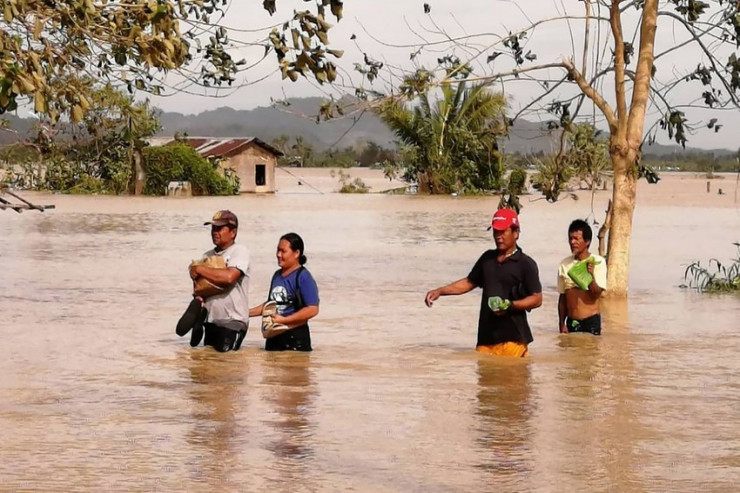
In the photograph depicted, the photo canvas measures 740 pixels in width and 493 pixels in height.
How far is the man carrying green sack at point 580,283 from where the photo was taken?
11898 mm

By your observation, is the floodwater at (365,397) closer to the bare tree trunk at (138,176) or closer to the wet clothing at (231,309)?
the wet clothing at (231,309)

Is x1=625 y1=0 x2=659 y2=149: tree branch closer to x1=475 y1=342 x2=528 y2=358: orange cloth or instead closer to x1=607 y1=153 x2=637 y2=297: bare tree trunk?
x1=607 y1=153 x2=637 y2=297: bare tree trunk

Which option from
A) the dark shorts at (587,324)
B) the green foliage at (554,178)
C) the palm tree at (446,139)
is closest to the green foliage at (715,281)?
the green foliage at (554,178)

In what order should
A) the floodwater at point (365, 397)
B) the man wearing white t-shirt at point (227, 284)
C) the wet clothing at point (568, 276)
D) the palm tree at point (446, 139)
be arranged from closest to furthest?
the floodwater at point (365, 397) → the man wearing white t-shirt at point (227, 284) → the wet clothing at point (568, 276) → the palm tree at point (446, 139)

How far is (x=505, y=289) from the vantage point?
1032cm

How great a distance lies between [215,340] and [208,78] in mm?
2145

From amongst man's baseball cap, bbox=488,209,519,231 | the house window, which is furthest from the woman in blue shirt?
the house window

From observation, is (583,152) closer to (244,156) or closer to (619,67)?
(619,67)

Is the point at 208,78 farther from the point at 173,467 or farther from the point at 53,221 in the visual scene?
the point at 53,221

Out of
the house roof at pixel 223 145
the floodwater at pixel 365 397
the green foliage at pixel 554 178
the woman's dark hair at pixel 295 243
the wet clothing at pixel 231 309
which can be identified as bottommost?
the floodwater at pixel 365 397

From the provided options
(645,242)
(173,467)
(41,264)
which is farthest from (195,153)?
(173,467)

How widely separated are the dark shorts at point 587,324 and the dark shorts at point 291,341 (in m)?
2.47

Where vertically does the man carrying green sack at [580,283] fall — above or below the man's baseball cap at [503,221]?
below

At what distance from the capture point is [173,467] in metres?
7.88
